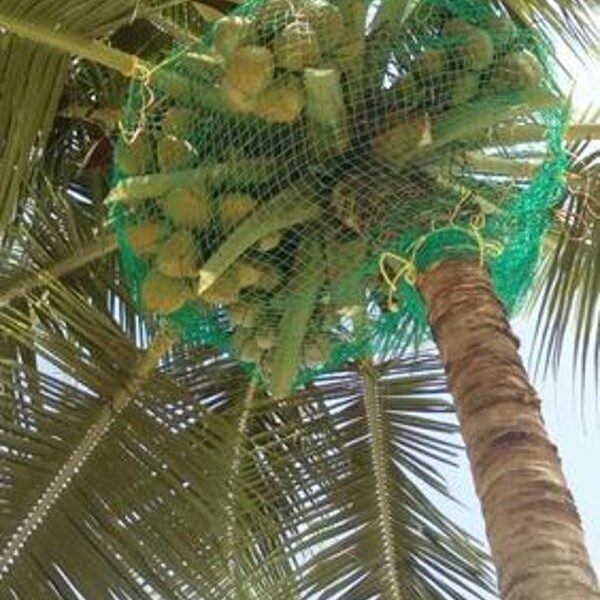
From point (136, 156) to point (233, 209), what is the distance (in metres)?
0.38

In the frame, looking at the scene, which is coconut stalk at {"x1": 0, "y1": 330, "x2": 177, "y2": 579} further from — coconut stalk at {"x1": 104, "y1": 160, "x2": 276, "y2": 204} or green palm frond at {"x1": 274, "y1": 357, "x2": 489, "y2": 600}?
coconut stalk at {"x1": 104, "y1": 160, "x2": 276, "y2": 204}

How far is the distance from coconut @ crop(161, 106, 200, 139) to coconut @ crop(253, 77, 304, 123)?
0.78 feet

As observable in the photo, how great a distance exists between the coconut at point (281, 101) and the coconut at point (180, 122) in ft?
0.78

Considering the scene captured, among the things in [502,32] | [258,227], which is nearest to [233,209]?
[258,227]

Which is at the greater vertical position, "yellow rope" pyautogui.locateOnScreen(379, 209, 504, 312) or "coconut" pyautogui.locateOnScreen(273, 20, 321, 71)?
"coconut" pyautogui.locateOnScreen(273, 20, 321, 71)

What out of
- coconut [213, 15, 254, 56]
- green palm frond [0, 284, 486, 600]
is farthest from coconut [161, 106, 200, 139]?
green palm frond [0, 284, 486, 600]

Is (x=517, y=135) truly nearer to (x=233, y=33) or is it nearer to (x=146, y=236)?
(x=233, y=33)

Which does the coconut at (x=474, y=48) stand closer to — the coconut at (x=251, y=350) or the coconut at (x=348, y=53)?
the coconut at (x=348, y=53)

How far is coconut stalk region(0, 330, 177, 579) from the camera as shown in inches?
194

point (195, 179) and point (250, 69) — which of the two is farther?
point (195, 179)

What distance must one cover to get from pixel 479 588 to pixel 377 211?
6.71 ft

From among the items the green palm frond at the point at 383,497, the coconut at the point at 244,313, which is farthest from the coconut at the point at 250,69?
the green palm frond at the point at 383,497

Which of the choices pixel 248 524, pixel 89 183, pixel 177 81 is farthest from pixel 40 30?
pixel 248 524

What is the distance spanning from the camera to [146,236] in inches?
148
